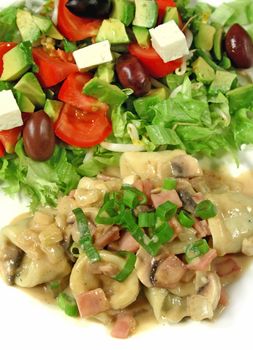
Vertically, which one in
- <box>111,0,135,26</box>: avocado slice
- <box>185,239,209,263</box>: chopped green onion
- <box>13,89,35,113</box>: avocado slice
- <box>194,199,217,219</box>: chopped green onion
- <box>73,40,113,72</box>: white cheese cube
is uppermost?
<box>111,0,135,26</box>: avocado slice

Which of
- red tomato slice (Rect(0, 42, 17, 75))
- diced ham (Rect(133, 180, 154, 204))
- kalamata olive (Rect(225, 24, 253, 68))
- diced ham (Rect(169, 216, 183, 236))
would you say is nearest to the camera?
diced ham (Rect(169, 216, 183, 236))

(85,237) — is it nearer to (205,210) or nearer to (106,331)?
(106,331)

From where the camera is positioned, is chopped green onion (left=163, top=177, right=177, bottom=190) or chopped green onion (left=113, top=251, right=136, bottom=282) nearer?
chopped green onion (left=113, top=251, right=136, bottom=282)

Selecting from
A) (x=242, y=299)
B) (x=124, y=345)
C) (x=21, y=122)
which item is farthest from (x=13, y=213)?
(x=242, y=299)

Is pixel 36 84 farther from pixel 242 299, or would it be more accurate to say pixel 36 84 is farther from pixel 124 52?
pixel 242 299

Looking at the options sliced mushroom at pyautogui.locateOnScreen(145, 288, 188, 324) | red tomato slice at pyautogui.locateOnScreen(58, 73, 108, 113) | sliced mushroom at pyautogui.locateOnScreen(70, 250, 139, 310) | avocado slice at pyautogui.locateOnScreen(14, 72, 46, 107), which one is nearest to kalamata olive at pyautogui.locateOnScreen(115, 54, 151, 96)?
red tomato slice at pyautogui.locateOnScreen(58, 73, 108, 113)

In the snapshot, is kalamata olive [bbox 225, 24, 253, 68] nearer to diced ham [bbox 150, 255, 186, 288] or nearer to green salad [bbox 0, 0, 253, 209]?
green salad [bbox 0, 0, 253, 209]
